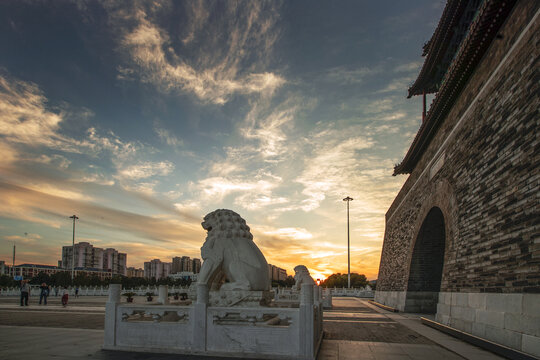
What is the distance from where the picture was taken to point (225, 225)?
6879 millimetres

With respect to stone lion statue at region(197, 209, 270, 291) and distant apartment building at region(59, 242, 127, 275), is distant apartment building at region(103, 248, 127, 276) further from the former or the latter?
stone lion statue at region(197, 209, 270, 291)

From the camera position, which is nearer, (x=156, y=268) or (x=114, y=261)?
(x=156, y=268)

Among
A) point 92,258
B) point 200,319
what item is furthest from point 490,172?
point 92,258

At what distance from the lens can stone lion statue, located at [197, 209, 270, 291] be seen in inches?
249

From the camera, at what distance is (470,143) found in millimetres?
7984

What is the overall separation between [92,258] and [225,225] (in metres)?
97.4

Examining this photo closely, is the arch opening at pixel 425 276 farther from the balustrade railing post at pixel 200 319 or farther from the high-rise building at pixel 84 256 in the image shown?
the high-rise building at pixel 84 256

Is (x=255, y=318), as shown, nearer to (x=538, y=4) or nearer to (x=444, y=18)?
(x=538, y=4)

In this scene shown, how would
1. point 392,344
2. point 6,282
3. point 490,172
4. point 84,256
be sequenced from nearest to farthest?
point 392,344, point 490,172, point 6,282, point 84,256

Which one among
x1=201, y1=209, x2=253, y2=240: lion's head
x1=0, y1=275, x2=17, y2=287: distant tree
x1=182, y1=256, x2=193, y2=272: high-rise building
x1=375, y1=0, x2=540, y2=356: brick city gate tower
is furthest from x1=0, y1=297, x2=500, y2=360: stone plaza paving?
x1=182, y1=256, x2=193, y2=272: high-rise building

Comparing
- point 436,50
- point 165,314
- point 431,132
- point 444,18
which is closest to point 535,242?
point 165,314

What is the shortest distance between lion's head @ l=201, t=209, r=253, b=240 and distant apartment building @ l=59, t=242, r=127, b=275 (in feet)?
284

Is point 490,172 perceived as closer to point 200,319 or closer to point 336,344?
point 336,344

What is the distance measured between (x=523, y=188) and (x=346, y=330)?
4.81 meters
